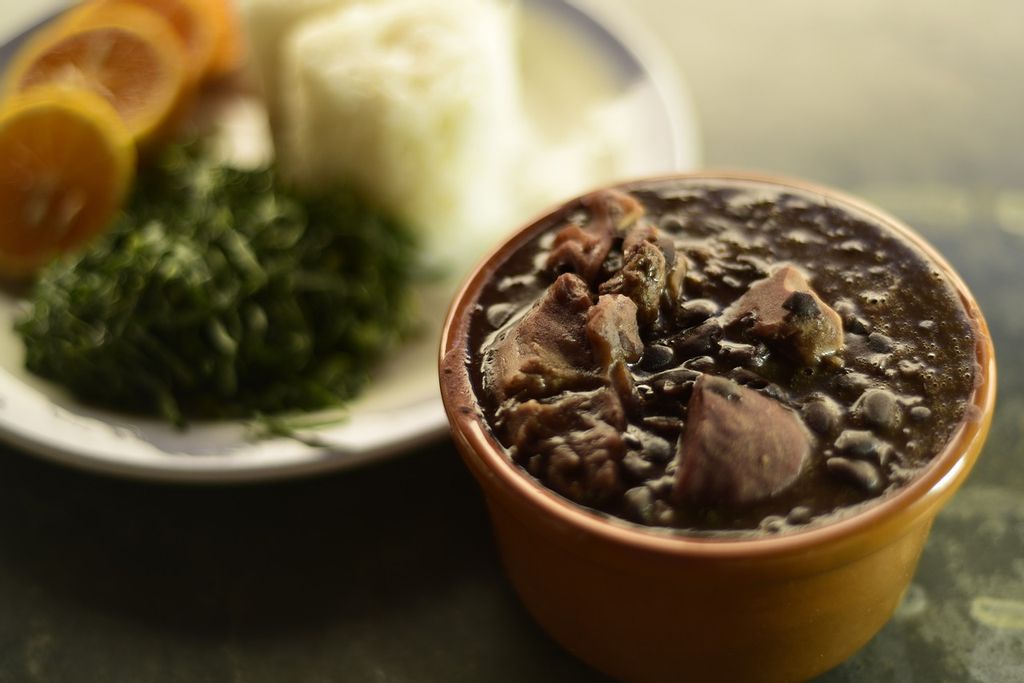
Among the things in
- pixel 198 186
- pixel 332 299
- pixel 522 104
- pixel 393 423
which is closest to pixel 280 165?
pixel 198 186

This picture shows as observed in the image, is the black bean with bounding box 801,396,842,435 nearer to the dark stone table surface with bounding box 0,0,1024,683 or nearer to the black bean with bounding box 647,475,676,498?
the black bean with bounding box 647,475,676,498

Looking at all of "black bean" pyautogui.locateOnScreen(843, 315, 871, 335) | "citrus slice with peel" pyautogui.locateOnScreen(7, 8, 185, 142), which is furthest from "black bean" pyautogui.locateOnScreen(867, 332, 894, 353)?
"citrus slice with peel" pyautogui.locateOnScreen(7, 8, 185, 142)

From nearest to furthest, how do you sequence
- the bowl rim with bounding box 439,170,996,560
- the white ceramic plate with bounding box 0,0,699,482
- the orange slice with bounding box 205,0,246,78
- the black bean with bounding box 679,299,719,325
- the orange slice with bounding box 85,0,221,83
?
the bowl rim with bounding box 439,170,996,560 < the black bean with bounding box 679,299,719,325 < the white ceramic plate with bounding box 0,0,699,482 < the orange slice with bounding box 85,0,221,83 < the orange slice with bounding box 205,0,246,78

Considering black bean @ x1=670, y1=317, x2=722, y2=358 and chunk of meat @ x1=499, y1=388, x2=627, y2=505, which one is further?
black bean @ x1=670, y1=317, x2=722, y2=358

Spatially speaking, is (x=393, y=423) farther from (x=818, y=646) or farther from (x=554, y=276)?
(x=818, y=646)

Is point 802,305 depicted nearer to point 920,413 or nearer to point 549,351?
point 920,413

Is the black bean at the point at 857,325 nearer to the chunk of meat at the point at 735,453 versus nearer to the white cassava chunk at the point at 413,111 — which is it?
the chunk of meat at the point at 735,453

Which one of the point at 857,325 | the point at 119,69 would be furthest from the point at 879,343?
the point at 119,69

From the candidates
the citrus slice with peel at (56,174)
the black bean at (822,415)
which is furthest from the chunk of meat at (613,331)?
the citrus slice with peel at (56,174)
